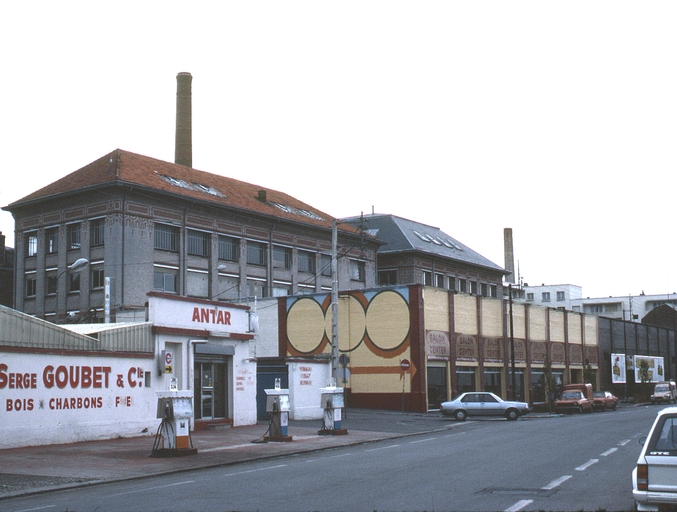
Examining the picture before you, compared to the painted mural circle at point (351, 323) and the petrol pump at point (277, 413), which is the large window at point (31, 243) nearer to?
the painted mural circle at point (351, 323)

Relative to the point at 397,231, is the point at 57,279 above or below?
below

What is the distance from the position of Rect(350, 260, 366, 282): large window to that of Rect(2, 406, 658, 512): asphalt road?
145 ft

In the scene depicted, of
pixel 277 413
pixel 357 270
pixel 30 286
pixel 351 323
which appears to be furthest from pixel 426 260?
pixel 277 413

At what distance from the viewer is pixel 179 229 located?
5312cm

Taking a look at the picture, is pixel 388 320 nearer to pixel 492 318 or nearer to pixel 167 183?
pixel 492 318

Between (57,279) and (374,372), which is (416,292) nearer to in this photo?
(374,372)

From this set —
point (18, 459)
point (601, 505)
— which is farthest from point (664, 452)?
point (18, 459)

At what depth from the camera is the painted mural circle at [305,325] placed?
1966 inches

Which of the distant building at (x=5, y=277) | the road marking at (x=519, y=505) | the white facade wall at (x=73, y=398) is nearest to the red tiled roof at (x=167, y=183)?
the distant building at (x=5, y=277)

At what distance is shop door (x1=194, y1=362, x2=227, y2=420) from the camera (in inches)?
1230

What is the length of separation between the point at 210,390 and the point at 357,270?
1399 inches

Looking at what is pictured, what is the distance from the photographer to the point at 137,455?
21.4 meters

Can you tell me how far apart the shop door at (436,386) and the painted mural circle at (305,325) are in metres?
6.76

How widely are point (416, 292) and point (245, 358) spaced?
15076 millimetres
